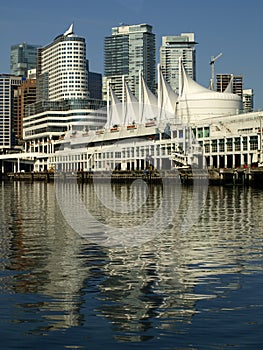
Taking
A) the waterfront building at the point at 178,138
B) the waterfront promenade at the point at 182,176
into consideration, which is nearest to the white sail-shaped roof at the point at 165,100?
the waterfront building at the point at 178,138

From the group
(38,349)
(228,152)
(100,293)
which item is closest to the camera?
(38,349)

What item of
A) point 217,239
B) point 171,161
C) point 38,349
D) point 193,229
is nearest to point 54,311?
point 38,349

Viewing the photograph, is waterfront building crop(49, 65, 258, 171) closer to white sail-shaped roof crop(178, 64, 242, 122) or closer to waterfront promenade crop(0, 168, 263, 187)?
white sail-shaped roof crop(178, 64, 242, 122)

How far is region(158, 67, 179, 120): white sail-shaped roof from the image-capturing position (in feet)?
519

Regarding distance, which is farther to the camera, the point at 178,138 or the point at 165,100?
the point at 165,100

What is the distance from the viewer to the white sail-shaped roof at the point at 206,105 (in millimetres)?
143625

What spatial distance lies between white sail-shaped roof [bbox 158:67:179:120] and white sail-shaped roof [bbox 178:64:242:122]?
1045 cm

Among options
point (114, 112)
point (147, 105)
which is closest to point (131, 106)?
point (147, 105)

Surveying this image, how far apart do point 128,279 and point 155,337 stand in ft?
17.9

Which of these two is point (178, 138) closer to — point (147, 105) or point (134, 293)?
point (147, 105)

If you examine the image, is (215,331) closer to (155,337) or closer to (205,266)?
(155,337)

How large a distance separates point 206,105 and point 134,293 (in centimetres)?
12964

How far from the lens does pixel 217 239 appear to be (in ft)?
89.1

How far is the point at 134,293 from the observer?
653 inches
